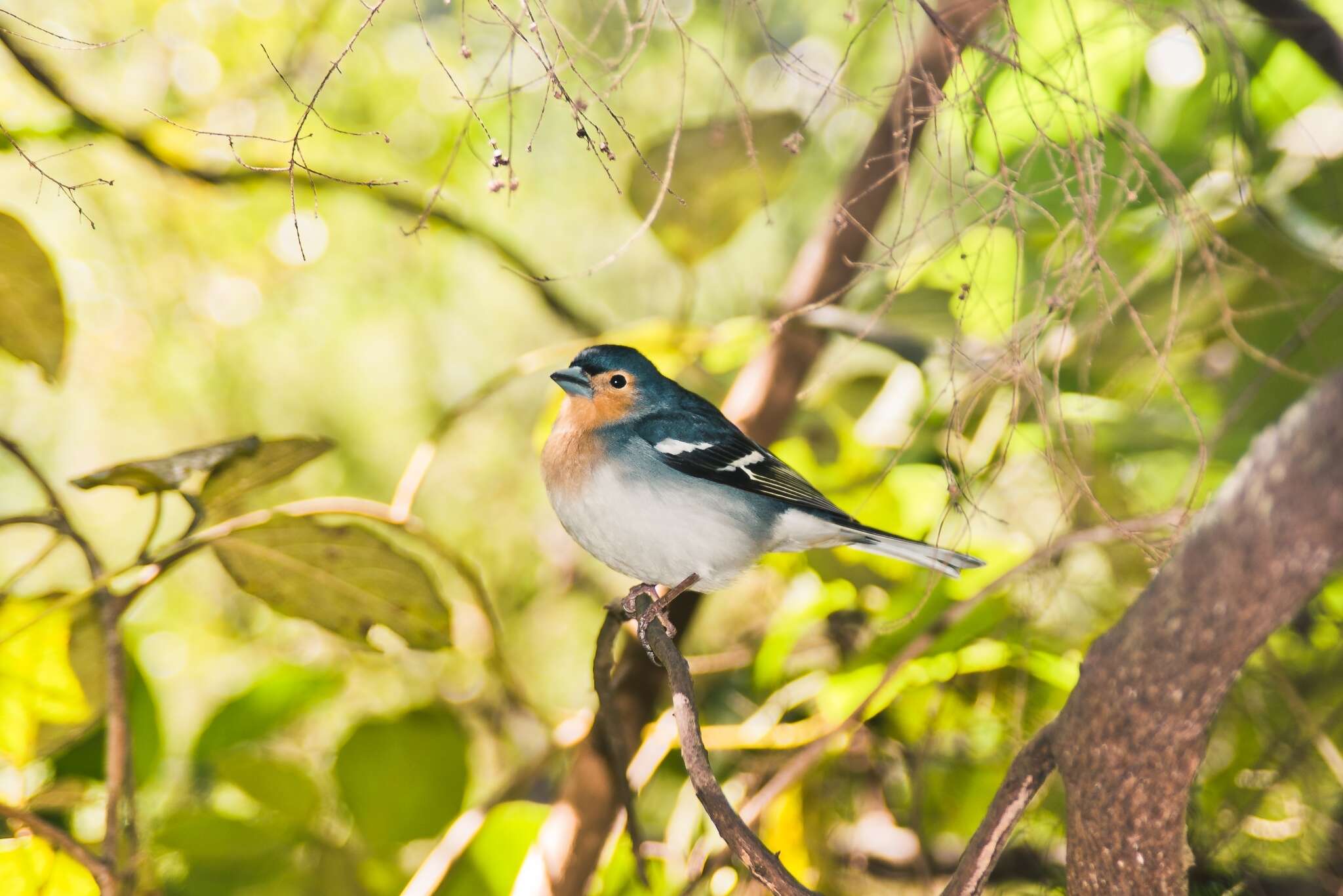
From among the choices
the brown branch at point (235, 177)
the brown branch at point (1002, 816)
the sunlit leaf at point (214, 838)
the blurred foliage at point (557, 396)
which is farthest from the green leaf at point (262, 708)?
the brown branch at point (1002, 816)

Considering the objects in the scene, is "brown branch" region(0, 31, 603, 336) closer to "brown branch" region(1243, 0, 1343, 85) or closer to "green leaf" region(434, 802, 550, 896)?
"green leaf" region(434, 802, 550, 896)

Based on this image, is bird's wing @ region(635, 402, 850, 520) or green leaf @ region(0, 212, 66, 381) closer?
green leaf @ region(0, 212, 66, 381)

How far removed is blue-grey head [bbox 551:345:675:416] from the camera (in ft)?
5.00

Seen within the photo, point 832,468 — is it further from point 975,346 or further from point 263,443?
point 263,443

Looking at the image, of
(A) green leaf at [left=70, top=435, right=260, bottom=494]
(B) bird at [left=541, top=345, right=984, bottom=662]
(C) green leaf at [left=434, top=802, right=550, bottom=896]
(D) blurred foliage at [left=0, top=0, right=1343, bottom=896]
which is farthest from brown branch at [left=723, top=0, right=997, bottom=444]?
(A) green leaf at [left=70, top=435, right=260, bottom=494]

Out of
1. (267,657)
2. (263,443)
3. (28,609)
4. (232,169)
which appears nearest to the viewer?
(263,443)

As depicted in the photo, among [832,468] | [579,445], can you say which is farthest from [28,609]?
[832,468]

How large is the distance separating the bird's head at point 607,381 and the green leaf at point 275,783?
750mm

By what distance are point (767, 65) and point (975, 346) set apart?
92cm

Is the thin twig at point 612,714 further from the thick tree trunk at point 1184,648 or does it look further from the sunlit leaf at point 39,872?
the sunlit leaf at point 39,872

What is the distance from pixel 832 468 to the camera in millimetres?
1950

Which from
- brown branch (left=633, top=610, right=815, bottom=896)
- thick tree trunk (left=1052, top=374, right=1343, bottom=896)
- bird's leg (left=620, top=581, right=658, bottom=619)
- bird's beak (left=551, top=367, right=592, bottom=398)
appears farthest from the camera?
bird's beak (left=551, top=367, right=592, bottom=398)

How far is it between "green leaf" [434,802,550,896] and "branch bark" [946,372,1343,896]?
100 centimetres

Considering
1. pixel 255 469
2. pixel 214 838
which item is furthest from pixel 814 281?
pixel 214 838
